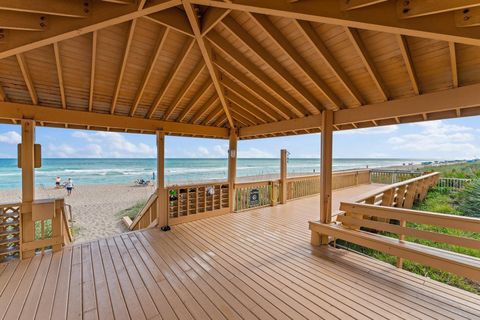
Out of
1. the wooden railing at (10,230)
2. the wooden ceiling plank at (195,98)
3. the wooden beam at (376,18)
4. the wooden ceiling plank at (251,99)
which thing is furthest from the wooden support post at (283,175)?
the wooden railing at (10,230)

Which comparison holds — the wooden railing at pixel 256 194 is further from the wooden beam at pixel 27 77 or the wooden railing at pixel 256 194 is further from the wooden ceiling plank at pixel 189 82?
the wooden beam at pixel 27 77

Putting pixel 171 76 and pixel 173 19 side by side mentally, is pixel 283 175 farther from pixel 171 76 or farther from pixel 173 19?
pixel 173 19

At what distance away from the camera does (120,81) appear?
371cm

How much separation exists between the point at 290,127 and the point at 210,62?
2411mm

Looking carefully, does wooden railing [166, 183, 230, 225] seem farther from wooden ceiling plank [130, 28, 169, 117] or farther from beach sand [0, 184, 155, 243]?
beach sand [0, 184, 155, 243]

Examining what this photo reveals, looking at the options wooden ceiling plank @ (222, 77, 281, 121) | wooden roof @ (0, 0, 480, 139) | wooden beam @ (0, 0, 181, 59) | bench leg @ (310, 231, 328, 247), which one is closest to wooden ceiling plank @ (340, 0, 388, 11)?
wooden roof @ (0, 0, 480, 139)

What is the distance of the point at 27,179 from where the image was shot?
3.65m

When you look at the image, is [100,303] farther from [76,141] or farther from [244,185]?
[76,141]

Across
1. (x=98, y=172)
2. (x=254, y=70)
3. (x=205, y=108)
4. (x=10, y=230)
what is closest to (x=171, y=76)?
(x=205, y=108)

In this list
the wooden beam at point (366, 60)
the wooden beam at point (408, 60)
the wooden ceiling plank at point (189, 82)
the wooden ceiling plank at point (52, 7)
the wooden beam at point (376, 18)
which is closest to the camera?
the wooden beam at point (376, 18)

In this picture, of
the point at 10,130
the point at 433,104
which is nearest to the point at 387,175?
the point at 433,104

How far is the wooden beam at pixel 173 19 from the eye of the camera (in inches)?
107

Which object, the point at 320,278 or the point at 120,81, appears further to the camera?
the point at 120,81

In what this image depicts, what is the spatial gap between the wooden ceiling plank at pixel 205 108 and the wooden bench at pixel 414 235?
3733 millimetres
